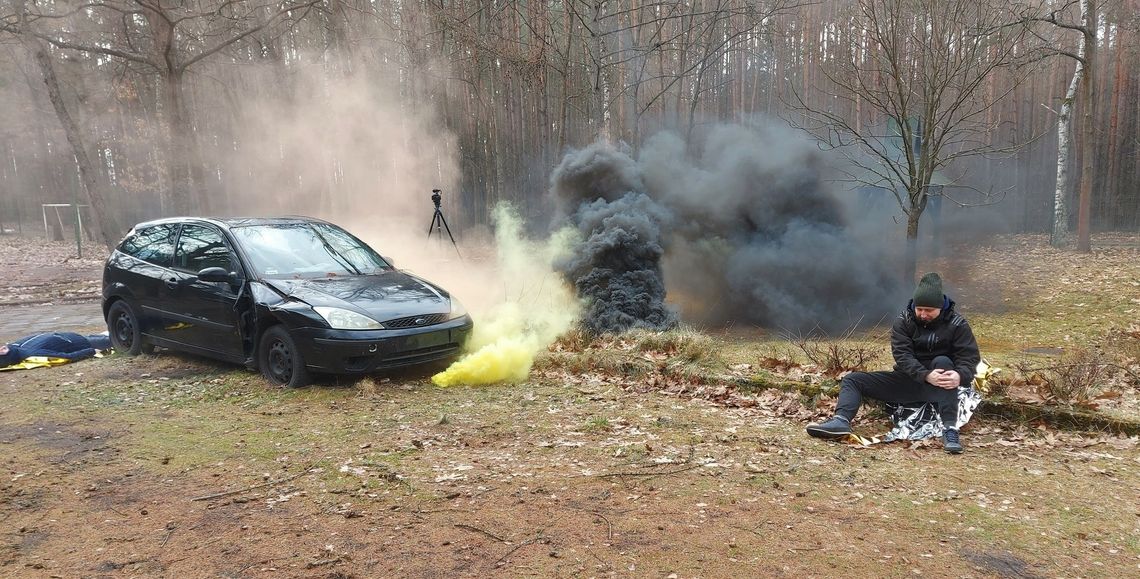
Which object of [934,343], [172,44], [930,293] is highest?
[172,44]

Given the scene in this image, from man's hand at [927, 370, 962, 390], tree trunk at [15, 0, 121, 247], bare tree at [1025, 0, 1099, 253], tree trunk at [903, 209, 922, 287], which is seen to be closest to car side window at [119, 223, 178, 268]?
man's hand at [927, 370, 962, 390]

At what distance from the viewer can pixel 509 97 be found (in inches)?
691

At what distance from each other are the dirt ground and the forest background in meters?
8.67

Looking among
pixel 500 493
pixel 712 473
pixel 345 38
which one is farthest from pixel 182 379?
pixel 345 38

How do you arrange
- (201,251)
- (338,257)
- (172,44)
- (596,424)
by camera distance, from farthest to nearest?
(172,44) < (338,257) < (201,251) < (596,424)

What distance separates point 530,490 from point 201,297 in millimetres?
Result: 4755

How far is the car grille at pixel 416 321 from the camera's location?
6316mm

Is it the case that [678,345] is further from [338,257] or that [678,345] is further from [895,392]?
[338,257]

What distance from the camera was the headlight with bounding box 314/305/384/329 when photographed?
618 centimetres

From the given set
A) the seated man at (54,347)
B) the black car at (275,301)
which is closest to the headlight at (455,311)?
the black car at (275,301)

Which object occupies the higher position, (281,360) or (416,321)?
(416,321)

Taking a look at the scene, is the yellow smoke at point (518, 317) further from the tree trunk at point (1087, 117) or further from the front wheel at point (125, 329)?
the tree trunk at point (1087, 117)

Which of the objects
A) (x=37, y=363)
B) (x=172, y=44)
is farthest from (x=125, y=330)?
(x=172, y=44)

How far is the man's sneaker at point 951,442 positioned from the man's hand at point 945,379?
1.00ft
